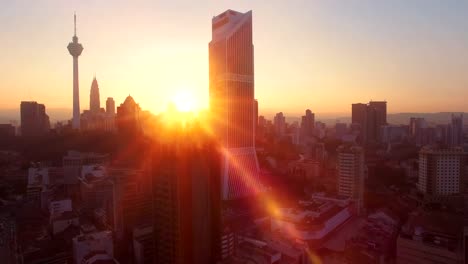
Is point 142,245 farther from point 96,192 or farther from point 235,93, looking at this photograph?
point 235,93

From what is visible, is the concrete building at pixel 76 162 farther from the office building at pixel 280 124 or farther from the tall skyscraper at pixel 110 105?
the office building at pixel 280 124

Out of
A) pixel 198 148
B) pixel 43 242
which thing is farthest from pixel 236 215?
pixel 198 148

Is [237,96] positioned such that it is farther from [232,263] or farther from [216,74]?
[232,263]

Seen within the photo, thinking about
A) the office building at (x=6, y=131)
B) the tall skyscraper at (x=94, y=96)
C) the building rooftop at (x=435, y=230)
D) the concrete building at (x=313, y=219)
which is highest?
the tall skyscraper at (x=94, y=96)

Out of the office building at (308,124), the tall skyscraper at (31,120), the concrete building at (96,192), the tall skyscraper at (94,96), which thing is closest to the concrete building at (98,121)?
the tall skyscraper at (94,96)

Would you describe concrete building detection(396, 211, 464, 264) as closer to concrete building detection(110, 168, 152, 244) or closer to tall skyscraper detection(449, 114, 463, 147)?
concrete building detection(110, 168, 152, 244)

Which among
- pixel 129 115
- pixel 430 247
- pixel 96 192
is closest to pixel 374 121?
pixel 129 115
